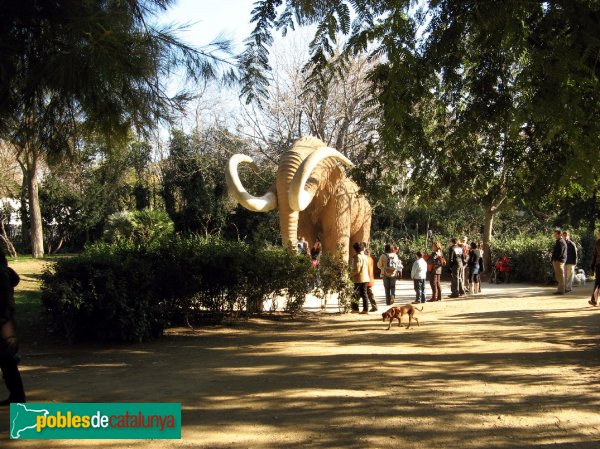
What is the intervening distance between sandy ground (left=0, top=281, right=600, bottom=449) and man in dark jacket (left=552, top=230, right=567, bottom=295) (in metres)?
4.41

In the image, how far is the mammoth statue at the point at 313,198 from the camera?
13578 millimetres

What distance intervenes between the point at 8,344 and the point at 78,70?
2.70m

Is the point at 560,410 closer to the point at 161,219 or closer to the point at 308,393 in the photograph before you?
the point at 308,393

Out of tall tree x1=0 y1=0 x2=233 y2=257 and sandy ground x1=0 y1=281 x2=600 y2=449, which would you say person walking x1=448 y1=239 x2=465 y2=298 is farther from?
tall tree x1=0 y1=0 x2=233 y2=257

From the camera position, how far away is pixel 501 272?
807 inches

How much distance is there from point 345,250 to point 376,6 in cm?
918

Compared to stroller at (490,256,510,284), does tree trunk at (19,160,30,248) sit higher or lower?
higher

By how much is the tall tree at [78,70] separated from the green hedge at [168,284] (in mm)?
2095

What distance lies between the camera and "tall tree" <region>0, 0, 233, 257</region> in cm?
602

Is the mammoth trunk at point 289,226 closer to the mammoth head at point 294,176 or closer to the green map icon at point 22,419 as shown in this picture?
the mammoth head at point 294,176

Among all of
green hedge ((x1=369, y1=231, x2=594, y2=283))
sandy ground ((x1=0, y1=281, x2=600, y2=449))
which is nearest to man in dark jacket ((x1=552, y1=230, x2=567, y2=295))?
green hedge ((x1=369, y1=231, x2=594, y2=283))

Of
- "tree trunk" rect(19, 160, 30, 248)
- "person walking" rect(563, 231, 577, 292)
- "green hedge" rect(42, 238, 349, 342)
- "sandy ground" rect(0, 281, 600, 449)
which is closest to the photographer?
"sandy ground" rect(0, 281, 600, 449)

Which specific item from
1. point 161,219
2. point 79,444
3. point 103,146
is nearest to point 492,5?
point 103,146

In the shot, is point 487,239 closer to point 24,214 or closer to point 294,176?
point 294,176
